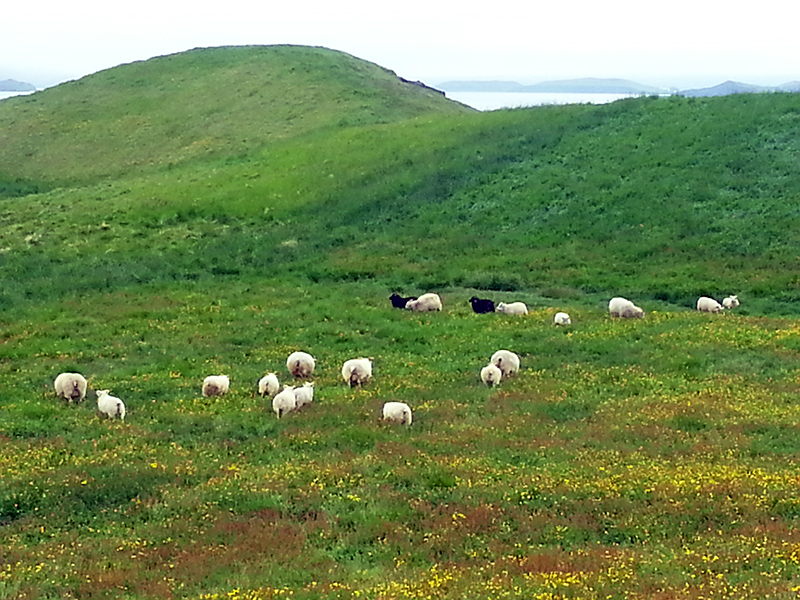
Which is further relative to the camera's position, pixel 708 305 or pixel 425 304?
pixel 425 304

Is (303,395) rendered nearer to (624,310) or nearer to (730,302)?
(624,310)

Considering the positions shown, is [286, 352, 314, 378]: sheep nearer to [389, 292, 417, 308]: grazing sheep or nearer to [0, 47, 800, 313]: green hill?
[389, 292, 417, 308]: grazing sheep

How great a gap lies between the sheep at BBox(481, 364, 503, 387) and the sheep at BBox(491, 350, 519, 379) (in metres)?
0.69

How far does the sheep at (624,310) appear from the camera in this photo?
29.9 meters

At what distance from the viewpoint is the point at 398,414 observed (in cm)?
1883

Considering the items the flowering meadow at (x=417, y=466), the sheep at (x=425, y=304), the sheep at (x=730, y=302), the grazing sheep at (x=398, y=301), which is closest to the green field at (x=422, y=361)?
the flowering meadow at (x=417, y=466)

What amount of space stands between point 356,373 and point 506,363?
391 centimetres

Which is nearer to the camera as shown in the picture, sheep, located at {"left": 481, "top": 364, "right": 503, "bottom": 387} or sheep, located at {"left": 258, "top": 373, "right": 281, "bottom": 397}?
sheep, located at {"left": 258, "top": 373, "right": 281, "bottom": 397}

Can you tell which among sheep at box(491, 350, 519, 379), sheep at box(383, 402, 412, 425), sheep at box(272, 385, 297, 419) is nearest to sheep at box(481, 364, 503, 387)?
sheep at box(491, 350, 519, 379)

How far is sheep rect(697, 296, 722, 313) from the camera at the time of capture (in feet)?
103

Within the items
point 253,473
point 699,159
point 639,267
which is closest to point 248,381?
point 253,473

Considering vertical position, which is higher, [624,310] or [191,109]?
[191,109]

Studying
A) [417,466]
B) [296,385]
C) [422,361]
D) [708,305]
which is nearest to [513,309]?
[422,361]

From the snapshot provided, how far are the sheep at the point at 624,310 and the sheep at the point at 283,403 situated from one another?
1399cm
